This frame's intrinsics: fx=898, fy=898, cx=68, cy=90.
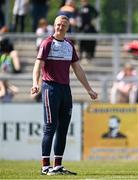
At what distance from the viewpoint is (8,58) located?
21641mm

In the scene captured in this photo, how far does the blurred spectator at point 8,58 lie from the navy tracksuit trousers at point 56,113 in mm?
8615

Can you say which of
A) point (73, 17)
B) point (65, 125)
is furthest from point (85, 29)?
point (65, 125)

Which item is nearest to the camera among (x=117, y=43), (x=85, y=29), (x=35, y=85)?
(x=35, y=85)

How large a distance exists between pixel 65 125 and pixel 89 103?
24.0 ft

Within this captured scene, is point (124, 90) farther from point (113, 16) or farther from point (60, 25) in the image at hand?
point (113, 16)

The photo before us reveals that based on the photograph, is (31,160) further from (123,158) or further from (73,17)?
(73,17)

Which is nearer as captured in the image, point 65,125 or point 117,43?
point 65,125

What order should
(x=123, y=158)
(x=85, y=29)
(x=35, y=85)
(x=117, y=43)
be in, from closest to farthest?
(x=35, y=85) → (x=123, y=158) → (x=117, y=43) → (x=85, y=29)

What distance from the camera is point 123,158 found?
20.2 meters

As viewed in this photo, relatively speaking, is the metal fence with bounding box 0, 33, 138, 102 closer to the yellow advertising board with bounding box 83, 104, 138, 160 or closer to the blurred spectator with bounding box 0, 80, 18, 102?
the blurred spectator with bounding box 0, 80, 18, 102

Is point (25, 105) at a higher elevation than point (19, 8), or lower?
lower

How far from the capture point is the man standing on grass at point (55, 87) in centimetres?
1289

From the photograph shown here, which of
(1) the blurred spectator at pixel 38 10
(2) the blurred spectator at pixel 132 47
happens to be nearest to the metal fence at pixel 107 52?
(2) the blurred spectator at pixel 132 47

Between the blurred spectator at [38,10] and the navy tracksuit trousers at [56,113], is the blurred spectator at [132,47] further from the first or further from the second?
the navy tracksuit trousers at [56,113]
